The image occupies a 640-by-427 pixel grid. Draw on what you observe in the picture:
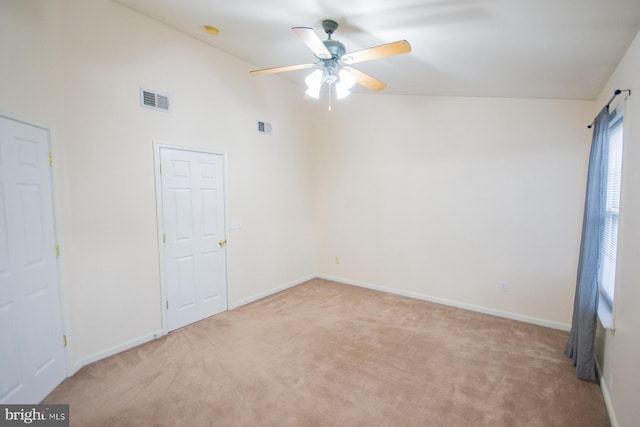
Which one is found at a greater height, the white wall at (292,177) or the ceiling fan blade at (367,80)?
the ceiling fan blade at (367,80)

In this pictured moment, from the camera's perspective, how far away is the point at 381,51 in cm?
208

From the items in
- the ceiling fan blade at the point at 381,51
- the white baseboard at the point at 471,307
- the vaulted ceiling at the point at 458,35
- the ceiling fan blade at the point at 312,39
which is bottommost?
the white baseboard at the point at 471,307

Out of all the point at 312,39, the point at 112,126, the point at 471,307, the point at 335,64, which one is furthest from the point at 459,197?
the point at 112,126

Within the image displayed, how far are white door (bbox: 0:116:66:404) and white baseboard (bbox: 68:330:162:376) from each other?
0.50ft

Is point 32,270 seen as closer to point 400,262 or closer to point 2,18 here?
point 2,18

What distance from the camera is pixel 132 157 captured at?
2973 mm

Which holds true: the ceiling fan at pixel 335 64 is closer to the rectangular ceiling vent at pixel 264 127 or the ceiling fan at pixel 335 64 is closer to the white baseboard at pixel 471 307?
the rectangular ceiling vent at pixel 264 127

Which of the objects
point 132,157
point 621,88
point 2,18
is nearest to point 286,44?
point 132,157

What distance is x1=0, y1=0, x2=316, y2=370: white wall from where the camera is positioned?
2.33 metres

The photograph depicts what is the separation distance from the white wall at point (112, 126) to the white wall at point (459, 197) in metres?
1.79

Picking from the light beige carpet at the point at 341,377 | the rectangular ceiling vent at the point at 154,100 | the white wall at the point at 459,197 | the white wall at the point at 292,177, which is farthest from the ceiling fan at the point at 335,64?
the light beige carpet at the point at 341,377

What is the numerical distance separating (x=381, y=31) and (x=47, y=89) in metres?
2.75

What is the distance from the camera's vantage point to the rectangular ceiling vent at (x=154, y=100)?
301 centimetres

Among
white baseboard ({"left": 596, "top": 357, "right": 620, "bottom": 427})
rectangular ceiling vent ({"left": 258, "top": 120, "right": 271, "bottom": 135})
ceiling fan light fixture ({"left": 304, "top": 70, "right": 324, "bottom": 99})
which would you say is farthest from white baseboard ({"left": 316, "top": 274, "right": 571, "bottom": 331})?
ceiling fan light fixture ({"left": 304, "top": 70, "right": 324, "bottom": 99})
